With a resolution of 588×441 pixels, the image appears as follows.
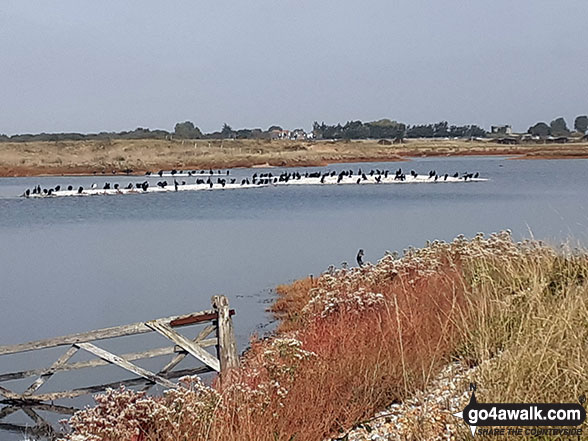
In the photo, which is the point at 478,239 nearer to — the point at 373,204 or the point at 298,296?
the point at 298,296

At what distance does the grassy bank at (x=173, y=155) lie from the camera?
72.3 m

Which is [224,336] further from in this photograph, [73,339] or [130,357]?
[73,339]

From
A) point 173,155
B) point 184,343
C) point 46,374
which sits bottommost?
point 46,374

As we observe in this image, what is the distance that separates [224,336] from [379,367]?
9.22 ft

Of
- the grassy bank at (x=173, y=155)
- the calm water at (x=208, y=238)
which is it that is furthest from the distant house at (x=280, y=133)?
the calm water at (x=208, y=238)

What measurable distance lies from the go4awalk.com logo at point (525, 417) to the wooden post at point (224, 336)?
164 inches

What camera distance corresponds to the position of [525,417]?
4.51 metres

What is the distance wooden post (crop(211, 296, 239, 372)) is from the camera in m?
8.42

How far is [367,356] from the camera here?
6.44m

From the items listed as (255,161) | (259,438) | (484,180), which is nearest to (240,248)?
(259,438)

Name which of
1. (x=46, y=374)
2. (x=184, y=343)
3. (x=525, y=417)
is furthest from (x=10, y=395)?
(x=525, y=417)

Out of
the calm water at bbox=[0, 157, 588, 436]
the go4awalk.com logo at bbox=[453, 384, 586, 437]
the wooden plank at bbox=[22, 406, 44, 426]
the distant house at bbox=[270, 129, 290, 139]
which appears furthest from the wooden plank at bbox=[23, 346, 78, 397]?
the distant house at bbox=[270, 129, 290, 139]

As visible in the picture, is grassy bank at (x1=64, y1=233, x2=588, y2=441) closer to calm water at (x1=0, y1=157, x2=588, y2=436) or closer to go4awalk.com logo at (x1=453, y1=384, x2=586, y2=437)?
go4awalk.com logo at (x1=453, y1=384, x2=586, y2=437)

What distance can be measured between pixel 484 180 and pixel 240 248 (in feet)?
109
